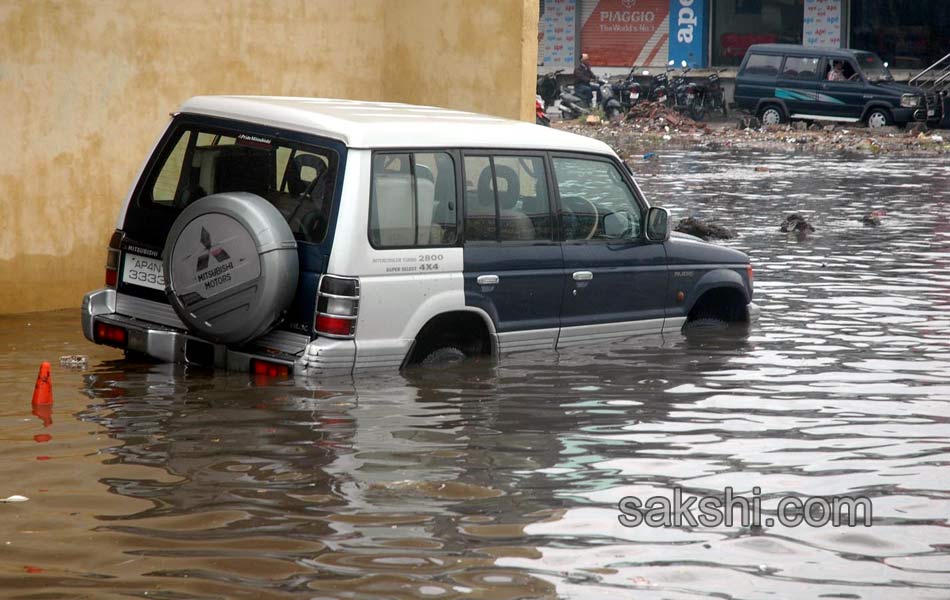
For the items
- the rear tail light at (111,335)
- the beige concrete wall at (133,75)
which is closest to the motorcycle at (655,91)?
the beige concrete wall at (133,75)

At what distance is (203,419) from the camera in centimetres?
791

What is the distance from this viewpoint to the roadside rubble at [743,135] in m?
32.2

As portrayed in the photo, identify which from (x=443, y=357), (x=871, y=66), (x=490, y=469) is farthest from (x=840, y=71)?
(x=490, y=469)

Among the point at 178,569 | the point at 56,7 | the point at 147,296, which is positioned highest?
the point at 56,7

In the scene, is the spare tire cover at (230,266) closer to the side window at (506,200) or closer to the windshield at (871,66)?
the side window at (506,200)

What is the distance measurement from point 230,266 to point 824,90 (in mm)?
29455

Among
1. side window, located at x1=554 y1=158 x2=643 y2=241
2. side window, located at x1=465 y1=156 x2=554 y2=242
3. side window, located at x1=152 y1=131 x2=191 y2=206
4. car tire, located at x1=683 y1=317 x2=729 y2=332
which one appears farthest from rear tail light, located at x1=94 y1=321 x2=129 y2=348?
car tire, located at x1=683 y1=317 x2=729 y2=332

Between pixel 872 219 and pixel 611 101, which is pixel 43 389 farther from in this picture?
pixel 611 101

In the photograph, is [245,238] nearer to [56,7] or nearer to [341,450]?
[341,450]

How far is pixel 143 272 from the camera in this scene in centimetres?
870

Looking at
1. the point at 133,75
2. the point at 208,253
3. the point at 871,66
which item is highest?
the point at 871,66

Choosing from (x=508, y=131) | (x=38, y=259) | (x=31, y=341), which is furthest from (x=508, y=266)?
(x=38, y=259)

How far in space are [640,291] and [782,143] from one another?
24.7 metres

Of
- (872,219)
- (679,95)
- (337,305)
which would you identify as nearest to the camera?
(337,305)
